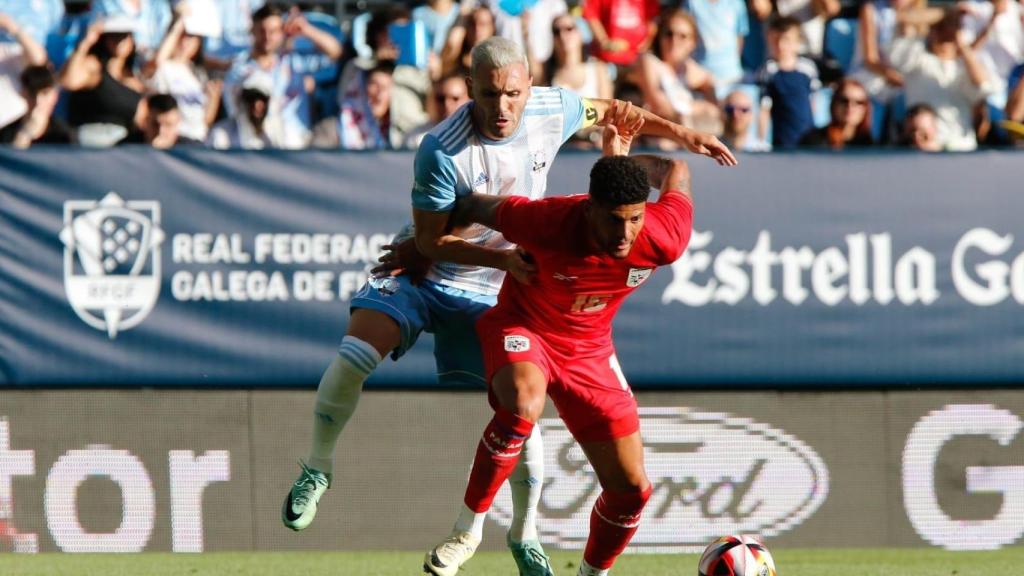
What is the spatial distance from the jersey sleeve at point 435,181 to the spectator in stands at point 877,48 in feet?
18.1

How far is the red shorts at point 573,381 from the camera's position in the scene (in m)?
6.45

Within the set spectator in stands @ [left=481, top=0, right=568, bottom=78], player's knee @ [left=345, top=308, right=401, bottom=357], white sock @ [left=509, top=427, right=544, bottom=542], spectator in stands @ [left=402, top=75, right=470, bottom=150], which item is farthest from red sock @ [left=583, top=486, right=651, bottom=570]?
spectator in stands @ [left=481, top=0, right=568, bottom=78]

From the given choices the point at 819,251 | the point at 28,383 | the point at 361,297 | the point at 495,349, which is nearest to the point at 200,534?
the point at 28,383

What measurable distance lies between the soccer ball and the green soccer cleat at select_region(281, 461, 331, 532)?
1797 mm

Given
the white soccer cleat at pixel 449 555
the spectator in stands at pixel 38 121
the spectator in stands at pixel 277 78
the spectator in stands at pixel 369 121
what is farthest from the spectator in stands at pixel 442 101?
the white soccer cleat at pixel 449 555

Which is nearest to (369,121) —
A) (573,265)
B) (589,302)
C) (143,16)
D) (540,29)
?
(540,29)

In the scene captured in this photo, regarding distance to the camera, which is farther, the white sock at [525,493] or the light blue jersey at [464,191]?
the white sock at [525,493]

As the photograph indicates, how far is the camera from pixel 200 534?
9172 millimetres

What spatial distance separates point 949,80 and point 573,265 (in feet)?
18.4

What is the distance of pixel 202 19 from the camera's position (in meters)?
11.2

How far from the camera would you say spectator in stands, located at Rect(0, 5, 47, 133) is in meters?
10.3

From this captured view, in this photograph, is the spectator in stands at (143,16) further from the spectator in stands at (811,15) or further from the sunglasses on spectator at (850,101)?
the sunglasses on spectator at (850,101)

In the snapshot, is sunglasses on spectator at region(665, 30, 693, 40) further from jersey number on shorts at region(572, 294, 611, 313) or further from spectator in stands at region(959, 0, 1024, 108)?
jersey number on shorts at region(572, 294, 611, 313)

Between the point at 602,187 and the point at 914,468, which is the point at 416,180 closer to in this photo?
the point at 602,187
